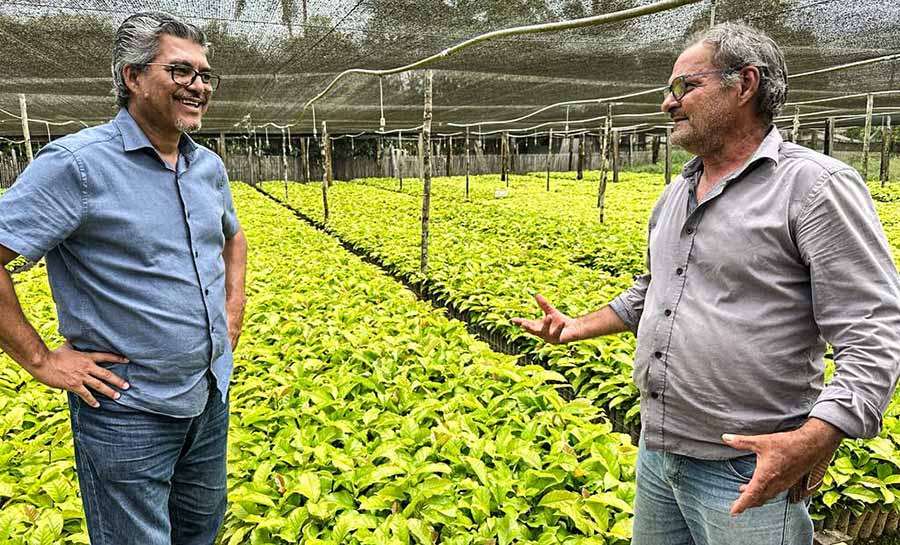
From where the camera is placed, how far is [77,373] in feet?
5.85

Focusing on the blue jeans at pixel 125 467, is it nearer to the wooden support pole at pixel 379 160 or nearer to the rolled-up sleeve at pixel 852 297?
the rolled-up sleeve at pixel 852 297

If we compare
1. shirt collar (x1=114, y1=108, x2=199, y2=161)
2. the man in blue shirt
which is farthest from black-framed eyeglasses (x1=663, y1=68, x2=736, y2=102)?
shirt collar (x1=114, y1=108, x2=199, y2=161)

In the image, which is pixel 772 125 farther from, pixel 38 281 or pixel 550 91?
pixel 550 91

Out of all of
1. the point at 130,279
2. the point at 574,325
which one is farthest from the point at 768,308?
the point at 130,279

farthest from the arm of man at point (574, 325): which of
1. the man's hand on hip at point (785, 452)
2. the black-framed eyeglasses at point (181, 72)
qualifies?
the black-framed eyeglasses at point (181, 72)

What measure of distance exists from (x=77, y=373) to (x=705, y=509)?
1863 mm

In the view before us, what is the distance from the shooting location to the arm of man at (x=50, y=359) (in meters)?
1.73

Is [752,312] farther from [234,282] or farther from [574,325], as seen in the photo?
[234,282]

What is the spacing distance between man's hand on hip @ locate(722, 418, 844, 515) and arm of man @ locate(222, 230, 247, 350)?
6.16 ft

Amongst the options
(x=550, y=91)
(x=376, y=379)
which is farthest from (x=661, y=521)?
(x=550, y=91)

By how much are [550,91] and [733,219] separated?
9.94 m

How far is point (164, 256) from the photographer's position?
1.92 meters

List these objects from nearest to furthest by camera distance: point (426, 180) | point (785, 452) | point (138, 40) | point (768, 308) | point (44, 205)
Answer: point (785, 452)
point (768, 308)
point (44, 205)
point (138, 40)
point (426, 180)

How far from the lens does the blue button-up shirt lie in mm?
1703
